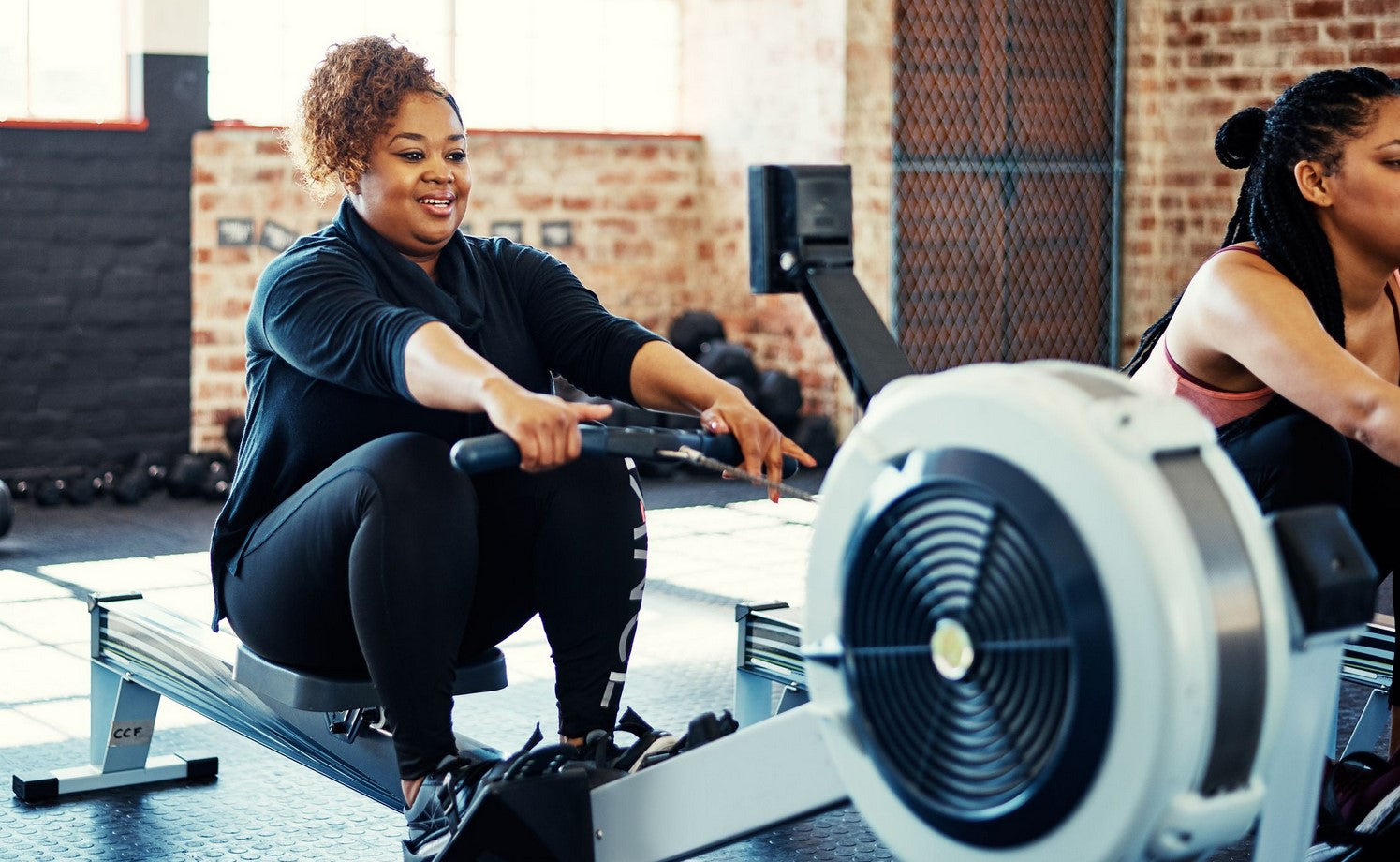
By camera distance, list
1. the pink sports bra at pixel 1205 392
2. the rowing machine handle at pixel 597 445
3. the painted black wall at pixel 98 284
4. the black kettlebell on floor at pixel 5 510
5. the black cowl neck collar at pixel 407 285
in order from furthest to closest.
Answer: the painted black wall at pixel 98 284, the black kettlebell on floor at pixel 5 510, the pink sports bra at pixel 1205 392, the black cowl neck collar at pixel 407 285, the rowing machine handle at pixel 597 445

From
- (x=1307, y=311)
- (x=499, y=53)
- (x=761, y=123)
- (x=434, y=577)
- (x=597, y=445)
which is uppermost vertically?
(x=499, y=53)

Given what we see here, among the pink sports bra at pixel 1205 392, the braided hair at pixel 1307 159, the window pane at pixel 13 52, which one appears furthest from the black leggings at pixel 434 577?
the window pane at pixel 13 52

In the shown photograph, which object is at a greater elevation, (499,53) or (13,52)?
(499,53)

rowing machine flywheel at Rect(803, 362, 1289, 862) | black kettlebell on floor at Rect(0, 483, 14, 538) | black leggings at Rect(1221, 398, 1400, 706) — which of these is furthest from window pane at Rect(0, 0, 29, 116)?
rowing machine flywheel at Rect(803, 362, 1289, 862)

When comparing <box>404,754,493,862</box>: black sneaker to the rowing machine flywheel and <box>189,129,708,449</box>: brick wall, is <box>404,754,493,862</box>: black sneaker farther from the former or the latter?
<box>189,129,708,449</box>: brick wall

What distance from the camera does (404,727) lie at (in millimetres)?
1716

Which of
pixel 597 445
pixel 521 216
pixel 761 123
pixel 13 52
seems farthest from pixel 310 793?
pixel 761 123

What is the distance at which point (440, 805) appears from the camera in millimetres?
1696

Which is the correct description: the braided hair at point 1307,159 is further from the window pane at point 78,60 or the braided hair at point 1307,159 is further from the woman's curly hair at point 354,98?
the window pane at point 78,60

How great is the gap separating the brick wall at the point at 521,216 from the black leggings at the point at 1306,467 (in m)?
4.07

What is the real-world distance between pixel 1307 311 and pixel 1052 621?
96 cm

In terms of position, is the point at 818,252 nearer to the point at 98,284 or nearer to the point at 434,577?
the point at 434,577

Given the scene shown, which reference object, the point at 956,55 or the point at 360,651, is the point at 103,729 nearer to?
the point at 360,651

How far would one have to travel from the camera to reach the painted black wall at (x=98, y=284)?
5207 mm
